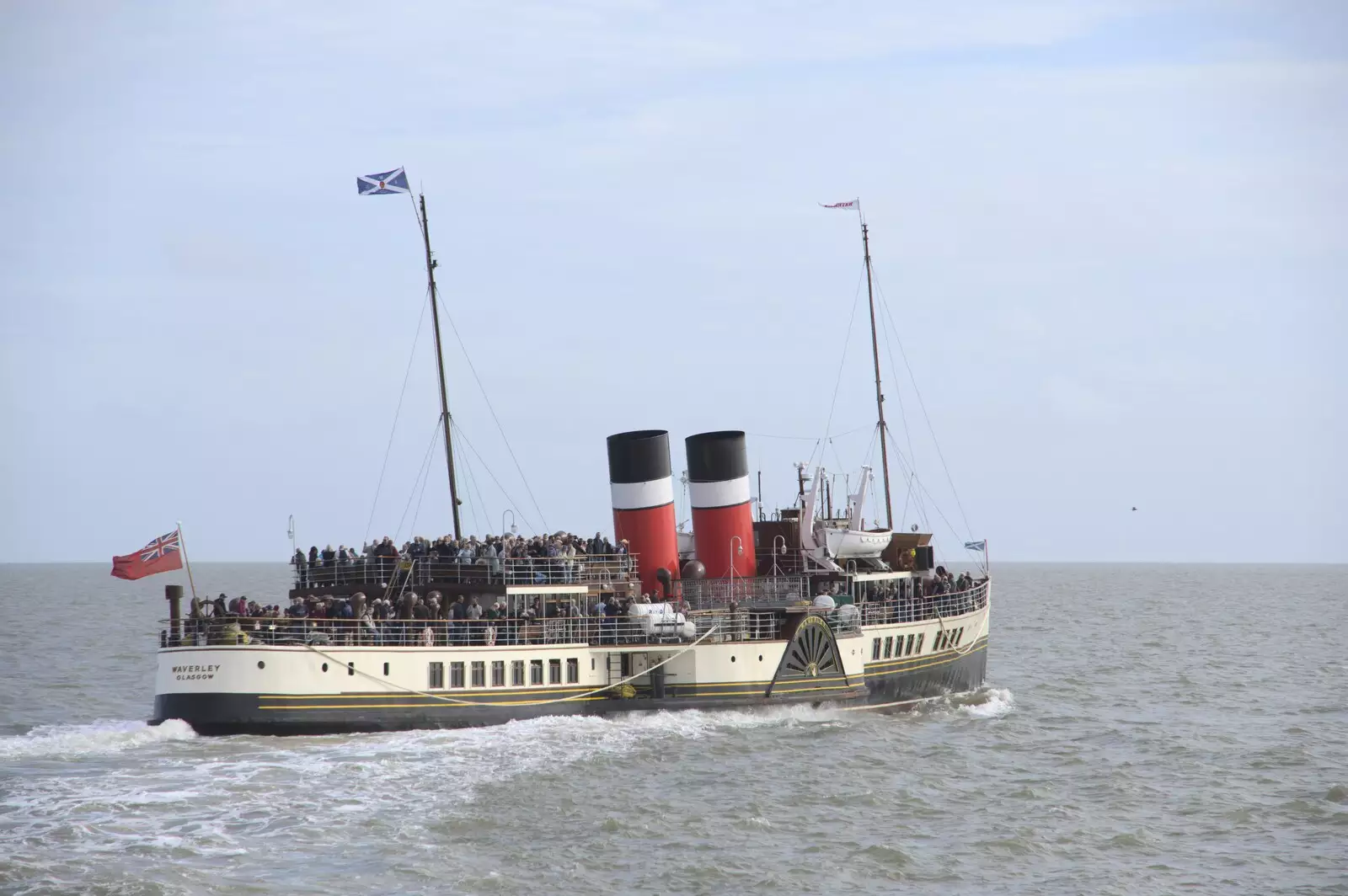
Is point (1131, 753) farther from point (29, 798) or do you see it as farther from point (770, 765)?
point (29, 798)

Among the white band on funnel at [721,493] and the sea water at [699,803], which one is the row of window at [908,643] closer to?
the sea water at [699,803]

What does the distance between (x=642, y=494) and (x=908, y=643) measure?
9.84 meters

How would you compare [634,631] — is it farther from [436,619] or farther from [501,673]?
[436,619]

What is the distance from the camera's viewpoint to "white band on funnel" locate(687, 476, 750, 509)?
141 feet

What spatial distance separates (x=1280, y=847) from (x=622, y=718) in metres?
16.6

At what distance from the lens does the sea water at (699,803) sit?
2348 cm

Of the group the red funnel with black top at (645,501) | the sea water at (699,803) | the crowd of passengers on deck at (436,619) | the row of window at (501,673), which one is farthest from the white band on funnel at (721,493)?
the row of window at (501,673)

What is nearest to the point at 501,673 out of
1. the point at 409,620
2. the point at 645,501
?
the point at 409,620

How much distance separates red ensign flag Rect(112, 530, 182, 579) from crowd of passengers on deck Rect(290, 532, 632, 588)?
5704mm

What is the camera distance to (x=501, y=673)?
35.3 meters

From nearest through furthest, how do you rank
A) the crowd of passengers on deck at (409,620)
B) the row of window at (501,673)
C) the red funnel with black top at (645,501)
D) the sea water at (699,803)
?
the sea water at (699,803), the crowd of passengers on deck at (409,620), the row of window at (501,673), the red funnel with black top at (645,501)

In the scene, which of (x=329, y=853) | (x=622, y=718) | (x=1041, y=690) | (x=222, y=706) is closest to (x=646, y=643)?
(x=622, y=718)

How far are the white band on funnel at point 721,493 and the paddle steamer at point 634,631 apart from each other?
0.17ft

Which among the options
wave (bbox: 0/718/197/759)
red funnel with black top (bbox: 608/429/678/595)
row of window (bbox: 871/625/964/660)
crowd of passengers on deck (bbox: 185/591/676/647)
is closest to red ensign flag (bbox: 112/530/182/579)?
crowd of passengers on deck (bbox: 185/591/676/647)
